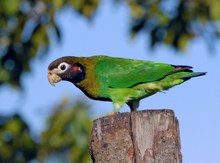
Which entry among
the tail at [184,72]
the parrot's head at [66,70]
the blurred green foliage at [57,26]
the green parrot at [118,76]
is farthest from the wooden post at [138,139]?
the blurred green foliage at [57,26]

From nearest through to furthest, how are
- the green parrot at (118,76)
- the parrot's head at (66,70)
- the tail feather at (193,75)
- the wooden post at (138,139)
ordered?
the wooden post at (138,139)
the tail feather at (193,75)
the green parrot at (118,76)
the parrot's head at (66,70)

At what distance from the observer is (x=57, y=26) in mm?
12250

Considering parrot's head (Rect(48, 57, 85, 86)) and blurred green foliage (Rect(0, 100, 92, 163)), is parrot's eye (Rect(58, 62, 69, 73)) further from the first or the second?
blurred green foliage (Rect(0, 100, 92, 163))

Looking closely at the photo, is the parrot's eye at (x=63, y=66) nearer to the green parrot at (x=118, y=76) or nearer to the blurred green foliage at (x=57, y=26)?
the green parrot at (x=118, y=76)

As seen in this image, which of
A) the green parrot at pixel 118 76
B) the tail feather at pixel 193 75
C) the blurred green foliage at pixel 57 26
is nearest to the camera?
the tail feather at pixel 193 75

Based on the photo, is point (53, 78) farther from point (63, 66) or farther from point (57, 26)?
point (57, 26)

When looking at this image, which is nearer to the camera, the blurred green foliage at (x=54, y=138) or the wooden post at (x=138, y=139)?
the wooden post at (x=138, y=139)

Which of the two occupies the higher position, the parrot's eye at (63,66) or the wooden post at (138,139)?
the parrot's eye at (63,66)

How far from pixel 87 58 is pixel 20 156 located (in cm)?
570

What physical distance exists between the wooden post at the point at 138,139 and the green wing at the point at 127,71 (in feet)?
6.74

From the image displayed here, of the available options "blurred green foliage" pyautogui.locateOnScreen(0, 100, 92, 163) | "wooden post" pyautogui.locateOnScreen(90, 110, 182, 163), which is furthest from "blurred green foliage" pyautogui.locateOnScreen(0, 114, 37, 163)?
"wooden post" pyautogui.locateOnScreen(90, 110, 182, 163)

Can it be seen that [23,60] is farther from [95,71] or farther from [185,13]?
[95,71]

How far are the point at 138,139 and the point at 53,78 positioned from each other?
8.55 ft

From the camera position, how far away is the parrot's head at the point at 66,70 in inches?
357
